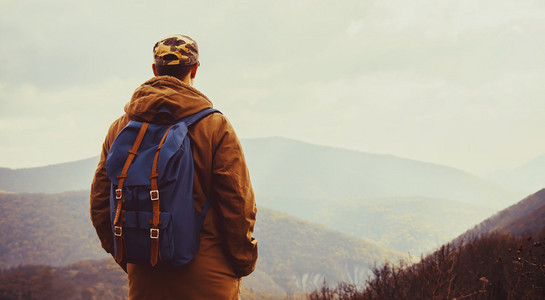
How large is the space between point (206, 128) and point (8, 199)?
83.4 m

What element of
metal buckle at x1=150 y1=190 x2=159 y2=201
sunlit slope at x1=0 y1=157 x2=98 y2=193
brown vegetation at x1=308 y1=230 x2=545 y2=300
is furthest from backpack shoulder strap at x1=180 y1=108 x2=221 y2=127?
sunlit slope at x1=0 y1=157 x2=98 y2=193

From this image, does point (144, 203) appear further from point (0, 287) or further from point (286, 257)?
point (286, 257)

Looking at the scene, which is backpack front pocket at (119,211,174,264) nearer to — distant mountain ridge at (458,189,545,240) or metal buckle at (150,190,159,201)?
metal buckle at (150,190,159,201)

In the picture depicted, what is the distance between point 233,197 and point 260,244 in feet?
290

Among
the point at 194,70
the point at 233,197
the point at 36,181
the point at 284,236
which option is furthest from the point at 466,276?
the point at 36,181

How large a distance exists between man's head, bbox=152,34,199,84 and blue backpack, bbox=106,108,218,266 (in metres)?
0.38

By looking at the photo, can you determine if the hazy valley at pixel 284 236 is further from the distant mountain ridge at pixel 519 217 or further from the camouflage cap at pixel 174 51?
the camouflage cap at pixel 174 51

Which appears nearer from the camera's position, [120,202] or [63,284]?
[120,202]

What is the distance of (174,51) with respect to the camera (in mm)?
1890

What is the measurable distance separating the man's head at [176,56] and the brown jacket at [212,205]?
4.6 inches

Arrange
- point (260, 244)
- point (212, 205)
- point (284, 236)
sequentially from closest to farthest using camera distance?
point (212, 205) → point (260, 244) → point (284, 236)

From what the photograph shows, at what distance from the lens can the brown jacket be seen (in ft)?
5.65

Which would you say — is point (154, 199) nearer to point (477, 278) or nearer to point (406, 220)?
point (477, 278)

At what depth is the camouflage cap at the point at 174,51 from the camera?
1.89 m
